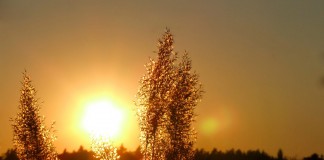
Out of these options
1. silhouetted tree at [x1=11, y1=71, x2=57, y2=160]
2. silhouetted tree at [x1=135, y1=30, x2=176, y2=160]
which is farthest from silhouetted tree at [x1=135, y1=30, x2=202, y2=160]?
silhouetted tree at [x1=11, y1=71, x2=57, y2=160]

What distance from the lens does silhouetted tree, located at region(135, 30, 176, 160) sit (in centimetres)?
7038

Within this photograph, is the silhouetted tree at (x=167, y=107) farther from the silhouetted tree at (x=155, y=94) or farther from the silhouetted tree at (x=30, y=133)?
the silhouetted tree at (x=30, y=133)

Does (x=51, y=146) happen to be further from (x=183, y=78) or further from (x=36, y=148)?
(x=183, y=78)

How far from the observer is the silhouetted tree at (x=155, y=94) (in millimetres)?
70375

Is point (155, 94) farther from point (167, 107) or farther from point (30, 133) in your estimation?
point (30, 133)

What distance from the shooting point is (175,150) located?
7662cm

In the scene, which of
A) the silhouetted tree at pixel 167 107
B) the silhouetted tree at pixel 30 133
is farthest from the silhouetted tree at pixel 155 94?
the silhouetted tree at pixel 30 133

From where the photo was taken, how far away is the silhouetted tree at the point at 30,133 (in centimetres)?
8288

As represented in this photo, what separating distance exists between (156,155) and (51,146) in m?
17.4

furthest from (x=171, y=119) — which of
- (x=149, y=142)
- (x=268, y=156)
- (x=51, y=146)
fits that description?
(x=268, y=156)

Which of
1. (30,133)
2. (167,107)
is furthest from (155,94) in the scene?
(30,133)

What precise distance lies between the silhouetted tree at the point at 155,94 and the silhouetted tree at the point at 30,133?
1691 cm

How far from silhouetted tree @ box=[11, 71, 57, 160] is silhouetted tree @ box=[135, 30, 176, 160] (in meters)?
16.9

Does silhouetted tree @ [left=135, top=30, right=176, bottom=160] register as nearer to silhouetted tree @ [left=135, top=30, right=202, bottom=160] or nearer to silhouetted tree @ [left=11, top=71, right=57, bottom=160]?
silhouetted tree @ [left=135, top=30, right=202, bottom=160]
